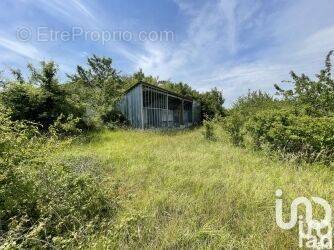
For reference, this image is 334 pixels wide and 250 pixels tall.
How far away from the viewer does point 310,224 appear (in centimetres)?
372

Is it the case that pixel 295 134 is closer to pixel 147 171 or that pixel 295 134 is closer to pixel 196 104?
pixel 147 171

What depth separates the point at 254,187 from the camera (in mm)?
5305

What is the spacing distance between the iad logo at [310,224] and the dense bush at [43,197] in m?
2.67

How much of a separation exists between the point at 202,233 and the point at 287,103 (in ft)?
38.8

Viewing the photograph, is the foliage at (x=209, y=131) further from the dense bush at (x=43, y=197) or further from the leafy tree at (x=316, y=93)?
the dense bush at (x=43, y=197)

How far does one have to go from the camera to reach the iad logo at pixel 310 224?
3.30 m

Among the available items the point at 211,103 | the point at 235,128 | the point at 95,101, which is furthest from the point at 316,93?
the point at 211,103

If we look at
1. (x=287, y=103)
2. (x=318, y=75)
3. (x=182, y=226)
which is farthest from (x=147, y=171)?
(x=318, y=75)

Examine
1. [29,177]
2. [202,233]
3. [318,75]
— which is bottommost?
[202,233]

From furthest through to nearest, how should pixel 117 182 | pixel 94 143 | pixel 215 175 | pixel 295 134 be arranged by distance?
pixel 94 143 → pixel 295 134 → pixel 215 175 → pixel 117 182

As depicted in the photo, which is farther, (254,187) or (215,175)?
(215,175)

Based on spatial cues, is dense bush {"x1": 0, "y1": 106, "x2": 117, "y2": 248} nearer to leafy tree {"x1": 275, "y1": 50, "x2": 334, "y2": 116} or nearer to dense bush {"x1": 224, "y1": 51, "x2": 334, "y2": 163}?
dense bush {"x1": 224, "y1": 51, "x2": 334, "y2": 163}

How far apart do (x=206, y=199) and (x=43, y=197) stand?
8.97 ft

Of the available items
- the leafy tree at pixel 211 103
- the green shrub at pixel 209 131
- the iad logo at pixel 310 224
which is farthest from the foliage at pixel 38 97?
the leafy tree at pixel 211 103
